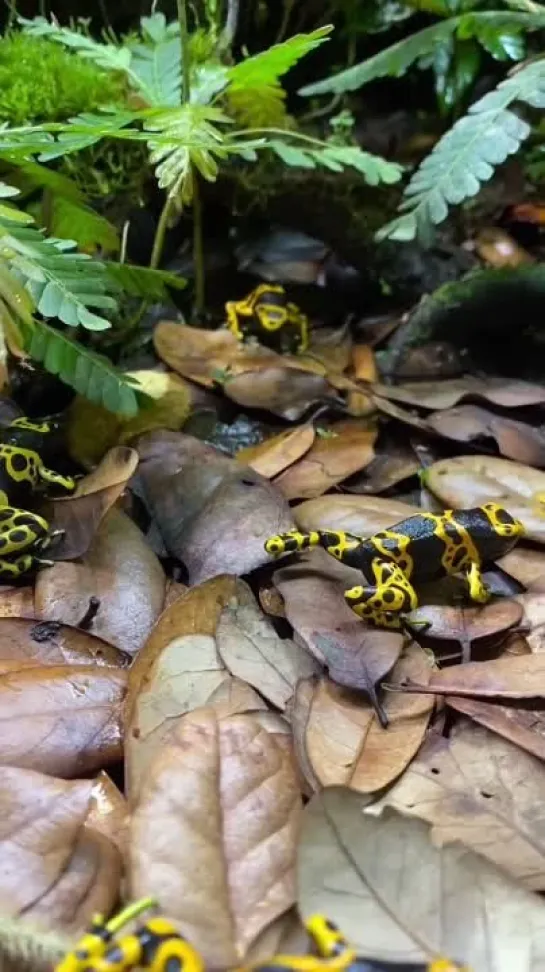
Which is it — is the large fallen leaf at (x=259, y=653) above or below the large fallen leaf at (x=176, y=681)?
below

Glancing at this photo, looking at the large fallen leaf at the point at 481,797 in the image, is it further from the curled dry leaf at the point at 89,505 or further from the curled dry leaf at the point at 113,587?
the curled dry leaf at the point at 89,505

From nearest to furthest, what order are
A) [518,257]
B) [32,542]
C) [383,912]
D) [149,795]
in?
1. [383,912]
2. [149,795]
3. [32,542]
4. [518,257]

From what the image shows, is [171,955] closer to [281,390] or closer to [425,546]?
[425,546]

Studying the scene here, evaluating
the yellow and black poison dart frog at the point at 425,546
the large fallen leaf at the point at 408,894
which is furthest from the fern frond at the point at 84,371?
the large fallen leaf at the point at 408,894

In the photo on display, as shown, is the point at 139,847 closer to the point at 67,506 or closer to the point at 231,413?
the point at 67,506

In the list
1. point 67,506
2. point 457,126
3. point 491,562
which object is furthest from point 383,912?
point 457,126

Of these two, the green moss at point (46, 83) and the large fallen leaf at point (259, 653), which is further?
the green moss at point (46, 83)

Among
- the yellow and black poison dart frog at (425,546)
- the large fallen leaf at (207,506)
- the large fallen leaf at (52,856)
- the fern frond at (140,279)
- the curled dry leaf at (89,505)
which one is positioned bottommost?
the yellow and black poison dart frog at (425,546)

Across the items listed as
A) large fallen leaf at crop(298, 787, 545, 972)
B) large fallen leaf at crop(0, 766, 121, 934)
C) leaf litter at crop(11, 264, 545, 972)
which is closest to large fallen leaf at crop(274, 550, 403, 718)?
leaf litter at crop(11, 264, 545, 972)

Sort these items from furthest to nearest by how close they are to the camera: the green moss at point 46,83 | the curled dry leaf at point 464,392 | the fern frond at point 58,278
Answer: the green moss at point 46,83, the curled dry leaf at point 464,392, the fern frond at point 58,278
